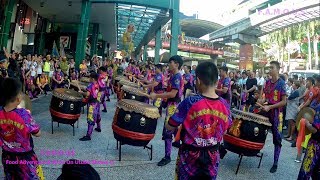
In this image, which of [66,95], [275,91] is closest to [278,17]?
[275,91]

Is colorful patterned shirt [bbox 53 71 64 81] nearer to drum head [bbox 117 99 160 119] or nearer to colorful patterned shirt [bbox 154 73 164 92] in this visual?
colorful patterned shirt [bbox 154 73 164 92]

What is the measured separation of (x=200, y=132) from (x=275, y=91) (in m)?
2.77

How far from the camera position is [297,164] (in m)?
5.58

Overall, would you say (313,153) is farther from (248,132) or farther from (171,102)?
(171,102)

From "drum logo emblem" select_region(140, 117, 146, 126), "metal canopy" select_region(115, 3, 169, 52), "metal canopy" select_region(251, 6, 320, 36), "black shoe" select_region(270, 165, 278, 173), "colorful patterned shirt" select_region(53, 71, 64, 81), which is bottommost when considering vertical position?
"black shoe" select_region(270, 165, 278, 173)

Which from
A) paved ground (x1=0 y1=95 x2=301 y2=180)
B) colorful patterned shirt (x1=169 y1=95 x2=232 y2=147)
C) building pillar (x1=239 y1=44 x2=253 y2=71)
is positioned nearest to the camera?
colorful patterned shirt (x1=169 y1=95 x2=232 y2=147)

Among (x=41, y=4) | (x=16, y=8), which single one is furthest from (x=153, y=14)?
(x=16, y=8)

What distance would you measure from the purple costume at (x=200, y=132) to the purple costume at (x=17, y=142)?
4.17 ft

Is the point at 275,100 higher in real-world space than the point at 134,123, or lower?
higher

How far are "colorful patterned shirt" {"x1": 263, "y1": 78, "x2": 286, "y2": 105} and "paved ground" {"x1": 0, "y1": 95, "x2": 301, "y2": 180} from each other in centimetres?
113

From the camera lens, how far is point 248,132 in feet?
15.3

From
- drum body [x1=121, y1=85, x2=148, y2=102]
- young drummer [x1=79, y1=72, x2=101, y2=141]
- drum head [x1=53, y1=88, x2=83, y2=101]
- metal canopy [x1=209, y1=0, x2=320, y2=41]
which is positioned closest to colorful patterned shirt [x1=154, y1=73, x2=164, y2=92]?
drum body [x1=121, y1=85, x2=148, y2=102]

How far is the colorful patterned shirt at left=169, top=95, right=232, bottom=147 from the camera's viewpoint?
266 centimetres

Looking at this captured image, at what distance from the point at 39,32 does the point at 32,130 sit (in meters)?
17.9
